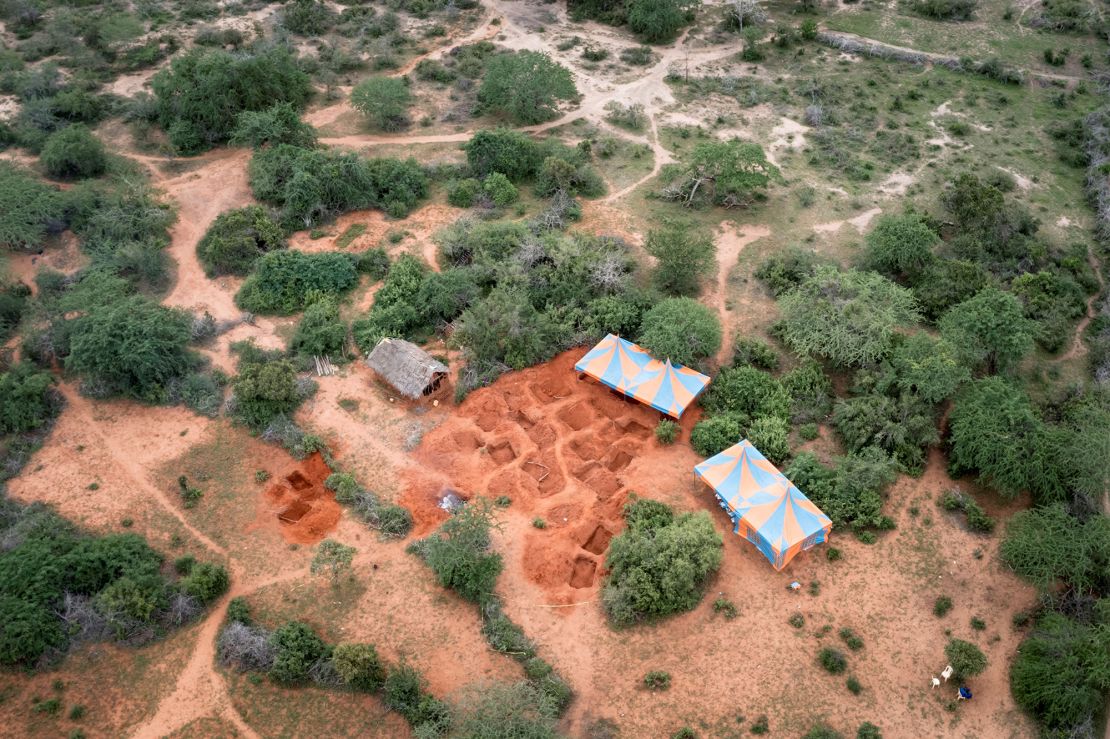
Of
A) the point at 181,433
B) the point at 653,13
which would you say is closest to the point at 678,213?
the point at 653,13

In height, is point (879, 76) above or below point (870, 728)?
above

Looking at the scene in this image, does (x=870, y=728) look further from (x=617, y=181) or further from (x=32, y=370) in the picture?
(x=32, y=370)

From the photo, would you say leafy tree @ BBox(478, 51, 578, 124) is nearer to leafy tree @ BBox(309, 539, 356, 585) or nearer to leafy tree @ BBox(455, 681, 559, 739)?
leafy tree @ BBox(309, 539, 356, 585)

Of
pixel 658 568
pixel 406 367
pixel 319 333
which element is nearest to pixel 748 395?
pixel 658 568

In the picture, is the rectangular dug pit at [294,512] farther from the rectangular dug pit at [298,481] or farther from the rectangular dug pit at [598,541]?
the rectangular dug pit at [598,541]

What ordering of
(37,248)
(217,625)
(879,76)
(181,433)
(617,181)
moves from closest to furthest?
(217,625) → (181,433) → (37,248) → (617,181) → (879,76)

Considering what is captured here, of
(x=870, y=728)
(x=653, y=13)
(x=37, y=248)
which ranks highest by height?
(x=653, y=13)
